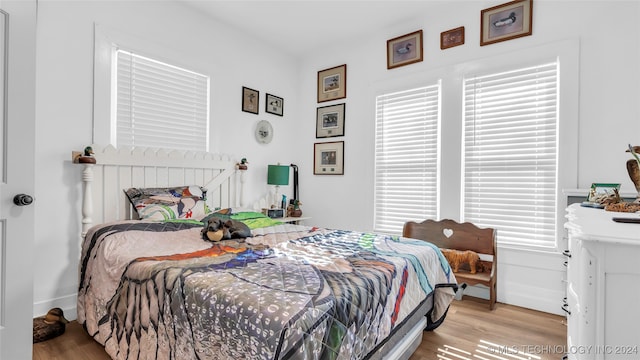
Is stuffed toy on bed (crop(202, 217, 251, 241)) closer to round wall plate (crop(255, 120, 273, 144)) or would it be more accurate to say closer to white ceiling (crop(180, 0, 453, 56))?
round wall plate (crop(255, 120, 273, 144))

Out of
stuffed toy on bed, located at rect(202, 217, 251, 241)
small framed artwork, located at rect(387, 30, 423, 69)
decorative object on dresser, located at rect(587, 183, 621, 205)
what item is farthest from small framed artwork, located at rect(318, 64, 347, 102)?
decorative object on dresser, located at rect(587, 183, 621, 205)

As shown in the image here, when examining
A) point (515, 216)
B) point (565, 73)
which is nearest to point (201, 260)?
point (515, 216)

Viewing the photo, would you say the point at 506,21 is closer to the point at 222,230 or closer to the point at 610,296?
the point at 610,296

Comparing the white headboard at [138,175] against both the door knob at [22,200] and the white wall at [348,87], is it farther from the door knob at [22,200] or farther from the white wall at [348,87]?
the door knob at [22,200]

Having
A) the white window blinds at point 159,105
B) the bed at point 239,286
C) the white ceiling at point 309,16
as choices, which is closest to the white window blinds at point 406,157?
the white ceiling at point 309,16

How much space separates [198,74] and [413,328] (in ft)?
9.79

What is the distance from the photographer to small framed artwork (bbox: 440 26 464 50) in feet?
9.74

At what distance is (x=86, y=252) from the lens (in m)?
2.03

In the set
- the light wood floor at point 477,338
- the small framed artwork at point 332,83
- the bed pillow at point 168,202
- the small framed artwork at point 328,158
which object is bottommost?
the light wood floor at point 477,338

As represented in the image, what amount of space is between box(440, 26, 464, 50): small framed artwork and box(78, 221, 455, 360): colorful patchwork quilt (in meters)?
2.15

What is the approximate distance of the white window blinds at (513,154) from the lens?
8.41 feet

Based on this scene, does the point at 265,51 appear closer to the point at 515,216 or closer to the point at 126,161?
the point at 126,161

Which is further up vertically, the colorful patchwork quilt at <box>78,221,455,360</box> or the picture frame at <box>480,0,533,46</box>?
the picture frame at <box>480,0,533,46</box>

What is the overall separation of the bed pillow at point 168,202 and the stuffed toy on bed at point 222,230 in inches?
23.4
